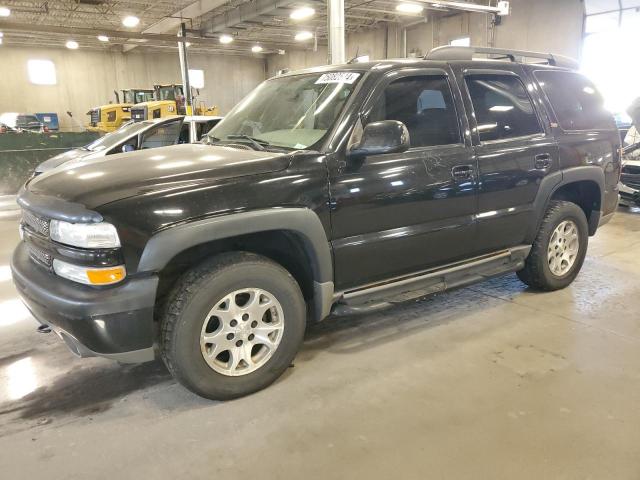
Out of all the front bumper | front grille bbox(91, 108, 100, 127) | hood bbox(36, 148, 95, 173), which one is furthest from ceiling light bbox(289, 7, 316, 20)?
the front bumper

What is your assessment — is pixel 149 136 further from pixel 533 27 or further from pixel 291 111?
pixel 533 27

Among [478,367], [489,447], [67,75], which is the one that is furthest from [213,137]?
[67,75]

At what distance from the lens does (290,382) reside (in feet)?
9.30

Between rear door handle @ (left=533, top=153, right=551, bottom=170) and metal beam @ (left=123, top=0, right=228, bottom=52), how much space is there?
45.0ft

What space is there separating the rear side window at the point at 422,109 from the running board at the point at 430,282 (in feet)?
2.77

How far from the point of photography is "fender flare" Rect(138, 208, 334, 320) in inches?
88.0

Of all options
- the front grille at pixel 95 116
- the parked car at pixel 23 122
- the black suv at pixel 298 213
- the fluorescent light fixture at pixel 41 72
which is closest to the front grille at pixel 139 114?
the front grille at pixel 95 116

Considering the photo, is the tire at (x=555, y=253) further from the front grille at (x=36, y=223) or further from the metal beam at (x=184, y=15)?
the metal beam at (x=184, y=15)

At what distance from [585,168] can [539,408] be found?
2184 millimetres

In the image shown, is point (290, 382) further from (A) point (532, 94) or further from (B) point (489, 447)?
(A) point (532, 94)

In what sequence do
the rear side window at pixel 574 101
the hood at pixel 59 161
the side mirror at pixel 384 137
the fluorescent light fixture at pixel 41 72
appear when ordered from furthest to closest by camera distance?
1. the fluorescent light fixture at pixel 41 72
2. the hood at pixel 59 161
3. the rear side window at pixel 574 101
4. the side mirror at pixel 384 137

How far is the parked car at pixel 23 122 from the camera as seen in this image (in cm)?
1728

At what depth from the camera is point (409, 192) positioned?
2.97 metres

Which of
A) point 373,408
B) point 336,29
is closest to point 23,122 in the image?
point 336,29
